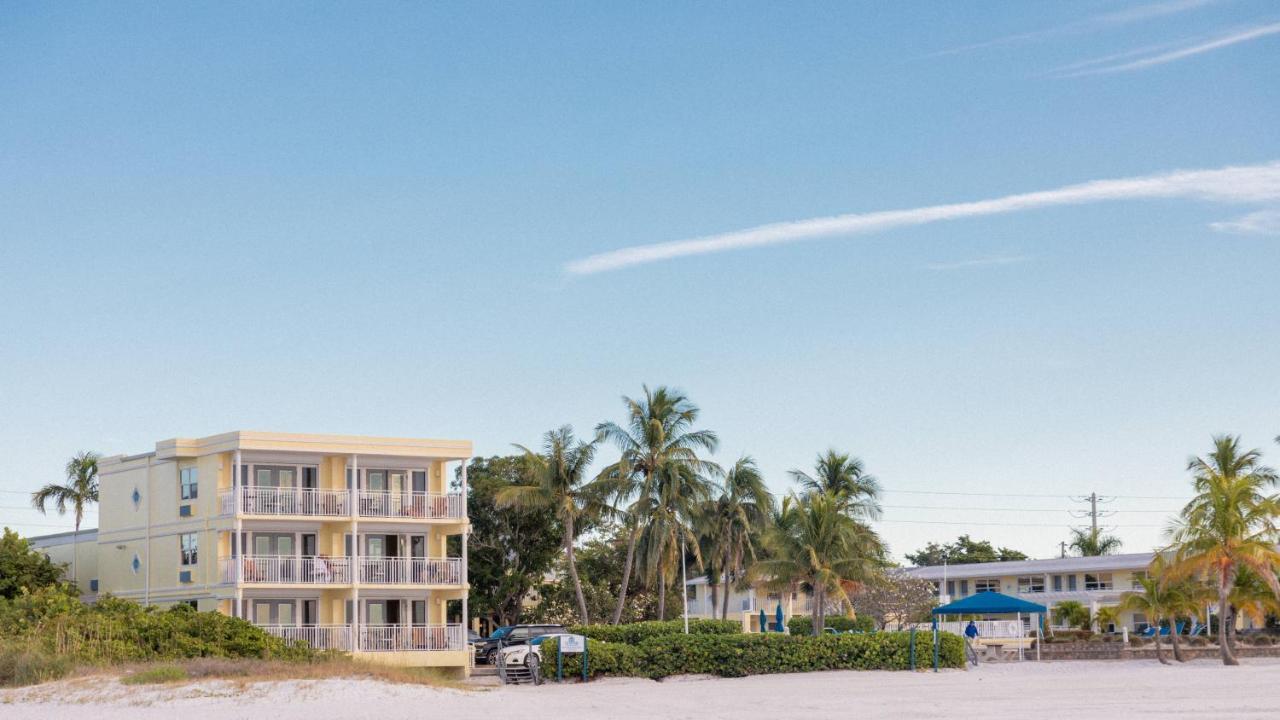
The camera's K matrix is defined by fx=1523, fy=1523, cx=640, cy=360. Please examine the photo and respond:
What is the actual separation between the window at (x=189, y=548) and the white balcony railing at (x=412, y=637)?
6.49 m

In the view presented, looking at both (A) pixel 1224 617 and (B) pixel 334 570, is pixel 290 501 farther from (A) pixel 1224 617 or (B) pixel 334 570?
(A) pixel 1224 617

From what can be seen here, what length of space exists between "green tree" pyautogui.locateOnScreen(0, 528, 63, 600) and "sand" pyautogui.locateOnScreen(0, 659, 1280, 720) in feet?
70.8

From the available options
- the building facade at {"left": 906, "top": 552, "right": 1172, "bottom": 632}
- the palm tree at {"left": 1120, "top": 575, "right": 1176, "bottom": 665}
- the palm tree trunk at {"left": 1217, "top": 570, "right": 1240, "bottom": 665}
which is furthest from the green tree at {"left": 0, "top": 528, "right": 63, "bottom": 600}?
the building facade at {"left": 906, "top": 552, "right": 1172, "bottom": 632}

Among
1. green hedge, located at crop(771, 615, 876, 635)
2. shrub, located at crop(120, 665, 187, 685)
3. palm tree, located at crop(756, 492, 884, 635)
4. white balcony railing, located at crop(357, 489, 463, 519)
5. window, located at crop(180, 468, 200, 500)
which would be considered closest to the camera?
shrub, located at crop(120, 665, 187, 685)

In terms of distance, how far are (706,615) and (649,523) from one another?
78.1ft

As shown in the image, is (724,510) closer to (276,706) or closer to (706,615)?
(706,615)

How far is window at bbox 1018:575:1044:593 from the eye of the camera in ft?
279

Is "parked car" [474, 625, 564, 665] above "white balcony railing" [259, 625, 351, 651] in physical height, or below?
below

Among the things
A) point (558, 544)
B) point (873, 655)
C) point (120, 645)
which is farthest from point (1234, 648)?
point (120, 645)

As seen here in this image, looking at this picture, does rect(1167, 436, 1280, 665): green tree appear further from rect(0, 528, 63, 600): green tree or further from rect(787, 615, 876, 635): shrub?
rect(0, 528, 63, 600): green tree

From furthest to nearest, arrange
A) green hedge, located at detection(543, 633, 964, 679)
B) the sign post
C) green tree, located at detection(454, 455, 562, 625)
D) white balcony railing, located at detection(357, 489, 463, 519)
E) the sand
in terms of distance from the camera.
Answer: green tree, located at detection(454, 455, 562, 625), white balcony railing, located at detection(357, 489, 463, 519), green hedge, located at detection(543, 633, 964, 679), the sign post, the sand

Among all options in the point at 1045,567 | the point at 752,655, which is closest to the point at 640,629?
the point at 752,655

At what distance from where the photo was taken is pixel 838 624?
68688 mm

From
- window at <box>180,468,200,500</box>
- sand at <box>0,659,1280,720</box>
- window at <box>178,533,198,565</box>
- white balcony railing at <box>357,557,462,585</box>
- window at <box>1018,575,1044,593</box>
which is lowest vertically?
sand at <box>0,659,1280,720</box>
